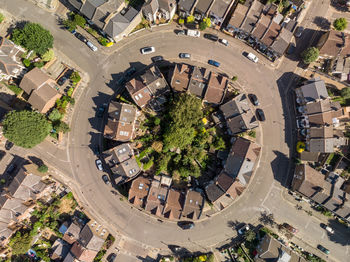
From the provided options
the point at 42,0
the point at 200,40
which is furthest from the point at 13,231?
the point at 200,40

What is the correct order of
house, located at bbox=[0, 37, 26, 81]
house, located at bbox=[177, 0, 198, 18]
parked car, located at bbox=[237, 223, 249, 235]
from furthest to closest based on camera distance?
parked car, located at bbox=[237, 223, 249, 235] < house, located at bbox=[177, 0, 198, 18] < house, located at bbox=[0, 37, 26, 81]

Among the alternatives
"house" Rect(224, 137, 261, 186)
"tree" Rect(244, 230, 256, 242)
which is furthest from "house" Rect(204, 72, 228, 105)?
"tree" Rect(244, 230, 256, 242)

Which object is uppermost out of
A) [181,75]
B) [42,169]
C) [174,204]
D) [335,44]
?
[335,44]

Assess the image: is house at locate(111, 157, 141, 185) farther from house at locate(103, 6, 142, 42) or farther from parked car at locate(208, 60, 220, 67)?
parked car at locate(208, 60, 220, 67)

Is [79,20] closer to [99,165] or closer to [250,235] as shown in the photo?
[99,165]

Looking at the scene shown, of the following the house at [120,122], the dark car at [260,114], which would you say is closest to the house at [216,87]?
the dark car at [260,114]

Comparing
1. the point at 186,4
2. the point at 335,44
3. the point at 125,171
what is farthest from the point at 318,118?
the point at 125,171
